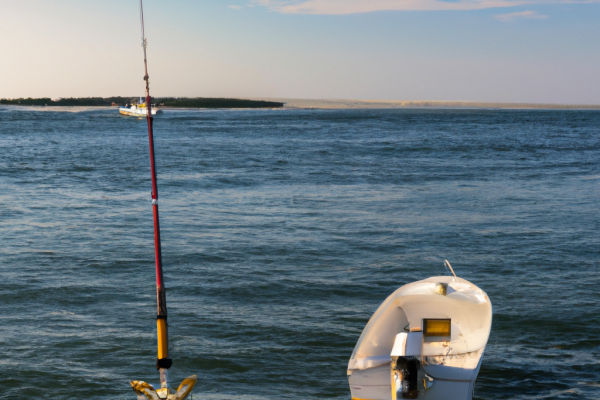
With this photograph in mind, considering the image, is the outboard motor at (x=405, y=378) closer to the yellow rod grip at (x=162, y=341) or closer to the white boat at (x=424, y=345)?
the white boat at (x=424, y=345)

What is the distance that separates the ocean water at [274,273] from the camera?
8383 mm

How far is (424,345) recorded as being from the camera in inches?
287

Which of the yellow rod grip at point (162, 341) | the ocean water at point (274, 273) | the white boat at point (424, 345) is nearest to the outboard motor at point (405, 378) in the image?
the white boat at point (424, 345)

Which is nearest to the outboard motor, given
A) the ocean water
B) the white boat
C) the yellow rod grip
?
the white boat

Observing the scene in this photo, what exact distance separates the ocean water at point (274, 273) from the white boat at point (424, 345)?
35.7 inches

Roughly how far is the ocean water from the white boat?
2.98ft

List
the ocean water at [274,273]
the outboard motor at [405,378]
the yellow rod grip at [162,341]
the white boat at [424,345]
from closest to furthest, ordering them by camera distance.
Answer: the yellow rod grip at [162,341] → the outboard motor at [405,378] → the white boat at [424,345] → the ocean water at [274,273]

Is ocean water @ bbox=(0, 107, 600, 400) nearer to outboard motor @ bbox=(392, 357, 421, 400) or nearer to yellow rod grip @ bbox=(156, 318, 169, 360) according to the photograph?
outboard motor @ bbox=(392, 357, 421, 400)

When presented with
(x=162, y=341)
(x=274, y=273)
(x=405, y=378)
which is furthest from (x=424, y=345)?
(x=274, y=273)

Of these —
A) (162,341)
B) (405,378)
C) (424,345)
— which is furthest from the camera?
(424,345)

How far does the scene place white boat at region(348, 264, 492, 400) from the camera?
6.85m

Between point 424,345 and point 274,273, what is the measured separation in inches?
233

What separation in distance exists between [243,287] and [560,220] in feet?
36.6

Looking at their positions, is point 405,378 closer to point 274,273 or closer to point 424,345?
point 424,345
